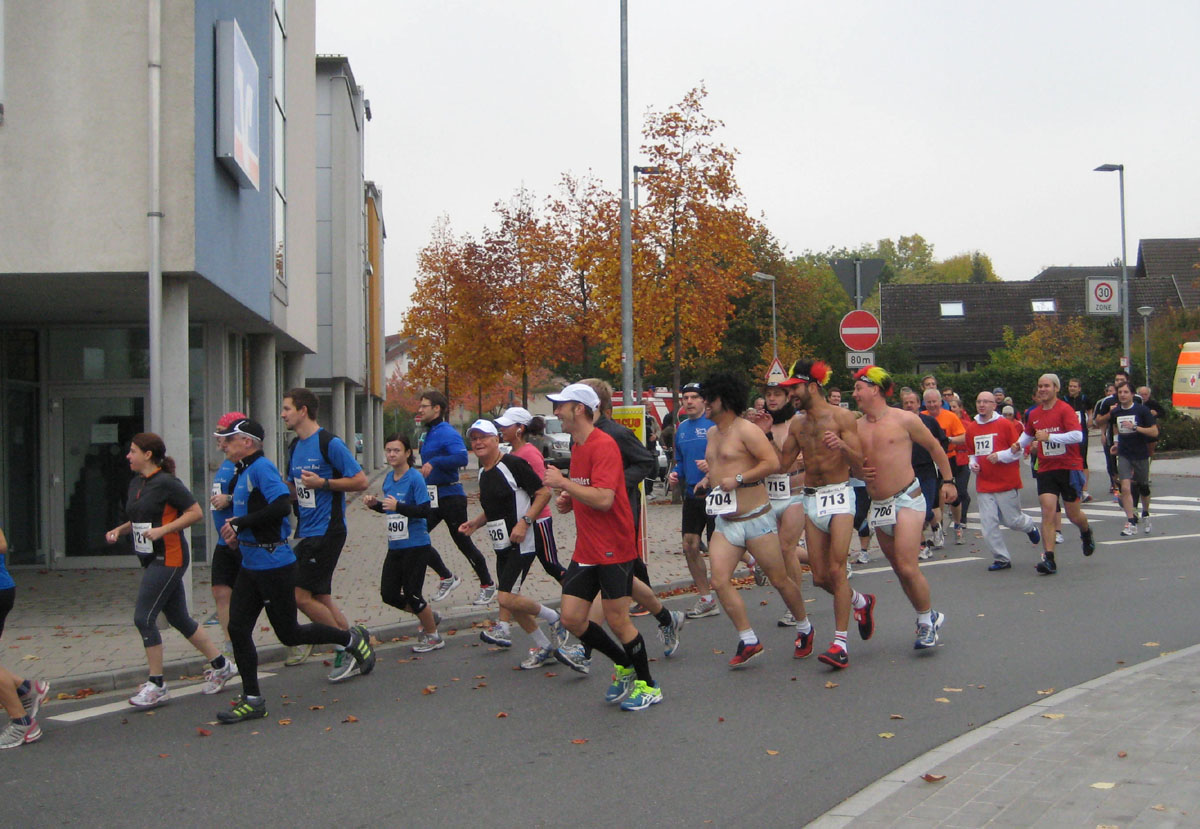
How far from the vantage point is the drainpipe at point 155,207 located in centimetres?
1009

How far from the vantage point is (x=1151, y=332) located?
46.8 metres

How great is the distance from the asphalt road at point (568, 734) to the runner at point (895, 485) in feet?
1.21

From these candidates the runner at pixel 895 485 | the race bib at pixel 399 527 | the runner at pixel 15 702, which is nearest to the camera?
the runner at pixel 15 702

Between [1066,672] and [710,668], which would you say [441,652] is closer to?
[710,668]

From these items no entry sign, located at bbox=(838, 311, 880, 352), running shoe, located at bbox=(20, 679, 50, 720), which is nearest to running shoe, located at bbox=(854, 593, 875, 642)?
running shoe, located at bbox=(20, 679, 50, 720)

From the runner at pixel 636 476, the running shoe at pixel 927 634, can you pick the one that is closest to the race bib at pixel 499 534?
the runner at pixel 636 476

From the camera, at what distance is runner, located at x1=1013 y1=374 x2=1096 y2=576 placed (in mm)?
11477

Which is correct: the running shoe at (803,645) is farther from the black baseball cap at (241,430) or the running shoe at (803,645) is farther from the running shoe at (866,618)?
the black baseball cap at (241,430)

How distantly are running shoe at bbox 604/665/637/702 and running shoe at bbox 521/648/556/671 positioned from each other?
1264mm

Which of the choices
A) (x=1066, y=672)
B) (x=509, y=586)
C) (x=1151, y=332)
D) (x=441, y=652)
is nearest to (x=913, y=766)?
(x=1066, y=672)

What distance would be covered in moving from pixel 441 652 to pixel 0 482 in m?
7.93

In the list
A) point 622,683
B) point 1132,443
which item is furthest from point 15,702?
point 1132,443

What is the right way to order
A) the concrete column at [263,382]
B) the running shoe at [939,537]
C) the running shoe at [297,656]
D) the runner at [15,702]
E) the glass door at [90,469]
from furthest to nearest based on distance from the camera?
the concrete column at [263,382], the glass door at [90,469], the running shoe at [939,537], the running shoe at [297,656], the runner at [15,702]

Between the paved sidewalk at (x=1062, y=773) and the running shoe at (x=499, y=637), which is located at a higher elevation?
the paved sidewalk at (x=1062, y=773)
